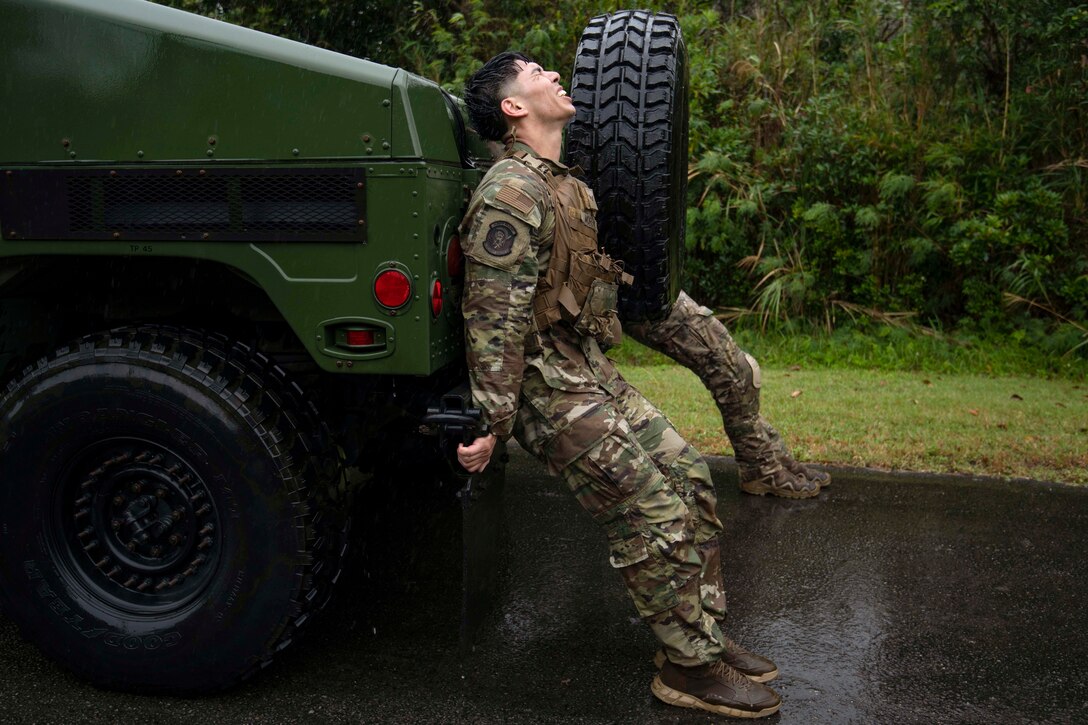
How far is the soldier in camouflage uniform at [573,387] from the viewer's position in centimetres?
283

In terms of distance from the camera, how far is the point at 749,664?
3.11 m

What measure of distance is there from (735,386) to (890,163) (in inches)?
199

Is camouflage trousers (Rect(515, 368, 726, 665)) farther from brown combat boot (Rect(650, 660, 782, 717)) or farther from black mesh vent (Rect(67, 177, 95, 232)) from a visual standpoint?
black mesh vent (Rect(67, 177, 95, 232))

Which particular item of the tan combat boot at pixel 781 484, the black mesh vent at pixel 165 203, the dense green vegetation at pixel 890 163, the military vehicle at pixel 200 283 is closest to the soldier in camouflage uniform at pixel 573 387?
the military vehicle at pixel 200 283

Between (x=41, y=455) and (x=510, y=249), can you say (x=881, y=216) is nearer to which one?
(x=510, y=249)

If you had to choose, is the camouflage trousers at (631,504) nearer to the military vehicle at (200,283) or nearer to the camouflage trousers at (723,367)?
the military vehicle at (200,283)

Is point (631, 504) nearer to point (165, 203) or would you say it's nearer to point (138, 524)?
point (138, 524)

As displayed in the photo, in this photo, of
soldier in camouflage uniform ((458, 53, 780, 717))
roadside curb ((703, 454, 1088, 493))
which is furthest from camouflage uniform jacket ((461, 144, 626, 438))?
Result: roadside curb ((703, 454, 1088, 493))

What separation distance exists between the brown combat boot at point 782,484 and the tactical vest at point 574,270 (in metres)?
2.02

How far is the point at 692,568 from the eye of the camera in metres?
2.97

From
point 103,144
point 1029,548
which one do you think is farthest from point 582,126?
point 1029,548

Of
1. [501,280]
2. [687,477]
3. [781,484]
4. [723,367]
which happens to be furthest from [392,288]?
[781,484]

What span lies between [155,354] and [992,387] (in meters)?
6.02

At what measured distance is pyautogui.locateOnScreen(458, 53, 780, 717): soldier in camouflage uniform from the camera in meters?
2.83
